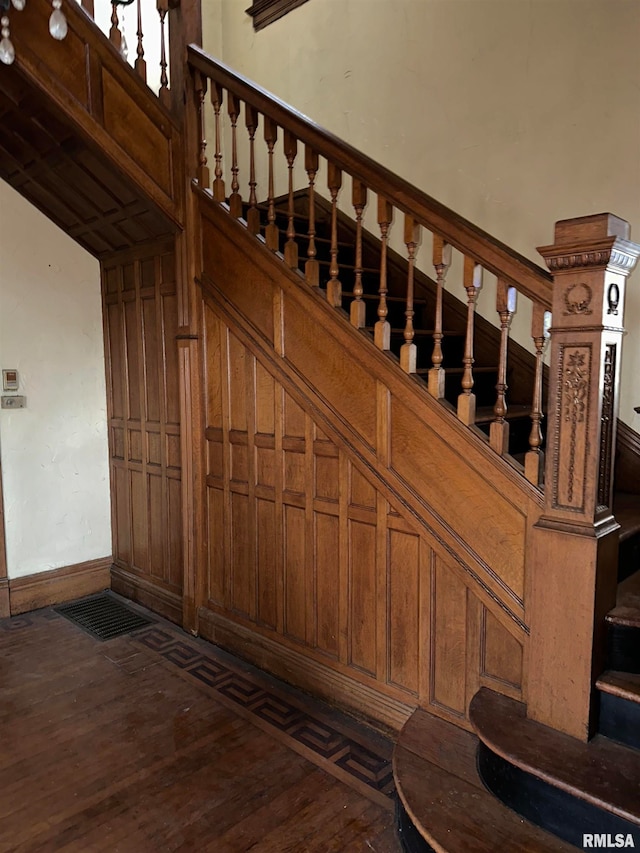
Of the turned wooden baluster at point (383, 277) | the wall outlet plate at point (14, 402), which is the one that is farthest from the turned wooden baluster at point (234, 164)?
the wall outlet plate at point (14, 402)

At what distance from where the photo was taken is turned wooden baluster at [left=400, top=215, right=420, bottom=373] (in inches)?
87.1

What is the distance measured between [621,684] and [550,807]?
41 centimetres

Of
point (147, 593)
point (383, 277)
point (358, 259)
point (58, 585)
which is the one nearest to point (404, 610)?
point (383, 277)

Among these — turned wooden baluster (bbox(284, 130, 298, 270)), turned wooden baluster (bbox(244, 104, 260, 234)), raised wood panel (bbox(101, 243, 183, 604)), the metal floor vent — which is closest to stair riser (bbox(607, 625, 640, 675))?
turned wooden baluster (bbox(284, 130, 298, 270))

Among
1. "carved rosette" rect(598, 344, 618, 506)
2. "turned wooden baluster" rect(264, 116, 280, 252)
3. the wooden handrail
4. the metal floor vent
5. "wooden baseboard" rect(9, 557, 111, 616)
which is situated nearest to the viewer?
"carved rosette" rect(598, 344, 618, 506)

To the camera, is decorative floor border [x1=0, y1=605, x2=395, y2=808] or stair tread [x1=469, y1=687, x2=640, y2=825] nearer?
stair tread [x1=469, y1=687, x2=640, y2=825]

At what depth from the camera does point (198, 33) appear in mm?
3109

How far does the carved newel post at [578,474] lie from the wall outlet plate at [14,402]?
3013 mm

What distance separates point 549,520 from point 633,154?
5.55ft

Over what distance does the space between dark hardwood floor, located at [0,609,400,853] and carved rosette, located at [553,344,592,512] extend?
1231 millimetres

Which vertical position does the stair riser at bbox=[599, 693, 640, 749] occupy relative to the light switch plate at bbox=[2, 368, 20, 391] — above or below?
below

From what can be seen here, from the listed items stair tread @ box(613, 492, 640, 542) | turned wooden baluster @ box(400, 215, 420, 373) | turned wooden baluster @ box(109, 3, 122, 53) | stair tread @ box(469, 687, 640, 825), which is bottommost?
stair tread @ box(469, 687, 640, 825)

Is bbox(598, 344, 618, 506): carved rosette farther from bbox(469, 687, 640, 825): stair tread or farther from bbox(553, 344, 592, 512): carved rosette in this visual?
bbox(469, 687, 640, 825): stair tread

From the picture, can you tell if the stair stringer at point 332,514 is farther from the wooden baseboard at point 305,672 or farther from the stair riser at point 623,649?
the stair riser at point 623,649
